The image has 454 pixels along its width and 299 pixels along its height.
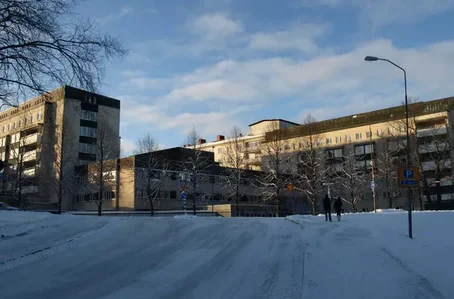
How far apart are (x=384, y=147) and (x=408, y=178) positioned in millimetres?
56627

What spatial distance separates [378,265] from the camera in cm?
1145

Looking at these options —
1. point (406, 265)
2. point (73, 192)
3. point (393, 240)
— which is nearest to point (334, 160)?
point (73, 192)

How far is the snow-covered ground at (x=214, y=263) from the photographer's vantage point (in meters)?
9.01

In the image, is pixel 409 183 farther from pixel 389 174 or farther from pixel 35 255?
pixel 389 174

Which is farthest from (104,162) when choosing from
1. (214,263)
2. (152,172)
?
(214,263)

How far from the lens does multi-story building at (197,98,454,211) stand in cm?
6056

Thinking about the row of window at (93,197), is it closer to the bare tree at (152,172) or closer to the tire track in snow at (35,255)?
the bare tree at (152,172)

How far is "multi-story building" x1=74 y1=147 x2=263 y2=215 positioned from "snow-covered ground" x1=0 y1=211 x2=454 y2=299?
4204 cm

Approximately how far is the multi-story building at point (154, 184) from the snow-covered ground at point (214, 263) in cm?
4204

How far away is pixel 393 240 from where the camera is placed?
16219 millimetres

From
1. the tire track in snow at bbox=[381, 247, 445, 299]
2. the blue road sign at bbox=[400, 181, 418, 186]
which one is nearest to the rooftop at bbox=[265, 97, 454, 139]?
the blue road sign at bbox=[400, 181, 418, 186]

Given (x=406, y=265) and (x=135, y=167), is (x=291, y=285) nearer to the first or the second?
(x=406, y=265)

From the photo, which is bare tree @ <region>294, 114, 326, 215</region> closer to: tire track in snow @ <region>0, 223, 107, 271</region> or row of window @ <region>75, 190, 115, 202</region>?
row of window @ <region>75, 190, 115, 202</region>

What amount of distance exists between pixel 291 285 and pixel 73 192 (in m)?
65.0
